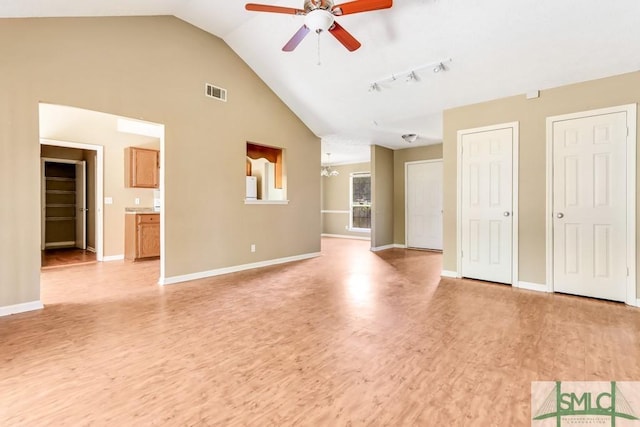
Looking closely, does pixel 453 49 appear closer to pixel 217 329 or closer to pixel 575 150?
pixel 575 150

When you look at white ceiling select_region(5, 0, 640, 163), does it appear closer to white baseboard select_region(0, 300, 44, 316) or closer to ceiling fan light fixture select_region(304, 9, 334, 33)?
ceiling fan light fixture select_region(304, 9, 334, 33)

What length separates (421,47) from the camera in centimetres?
373

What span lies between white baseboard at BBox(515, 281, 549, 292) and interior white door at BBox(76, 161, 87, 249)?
28.5 feet

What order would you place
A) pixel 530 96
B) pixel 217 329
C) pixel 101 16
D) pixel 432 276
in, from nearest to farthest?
1. pixel 217 329
2. pixel 101 16
3. pixel 530 96
4. pixel 432 276

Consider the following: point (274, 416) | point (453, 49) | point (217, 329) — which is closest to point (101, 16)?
point (217, 329)

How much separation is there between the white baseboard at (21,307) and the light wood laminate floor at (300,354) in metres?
0.09

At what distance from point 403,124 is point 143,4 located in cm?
421

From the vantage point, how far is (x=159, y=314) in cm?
310

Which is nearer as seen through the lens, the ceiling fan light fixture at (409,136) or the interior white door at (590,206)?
the interior white door at (590,206)

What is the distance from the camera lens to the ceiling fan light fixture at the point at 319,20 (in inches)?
108

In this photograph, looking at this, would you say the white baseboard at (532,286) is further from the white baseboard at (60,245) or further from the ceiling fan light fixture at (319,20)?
the white baseboard at (60,245)

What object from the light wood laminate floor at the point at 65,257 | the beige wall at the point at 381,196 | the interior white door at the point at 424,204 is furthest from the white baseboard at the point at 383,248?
the light wood laminate floor at the point at 65,257

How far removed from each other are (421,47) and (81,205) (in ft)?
26.0

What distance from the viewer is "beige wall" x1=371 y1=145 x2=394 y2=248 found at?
7.58 meters
